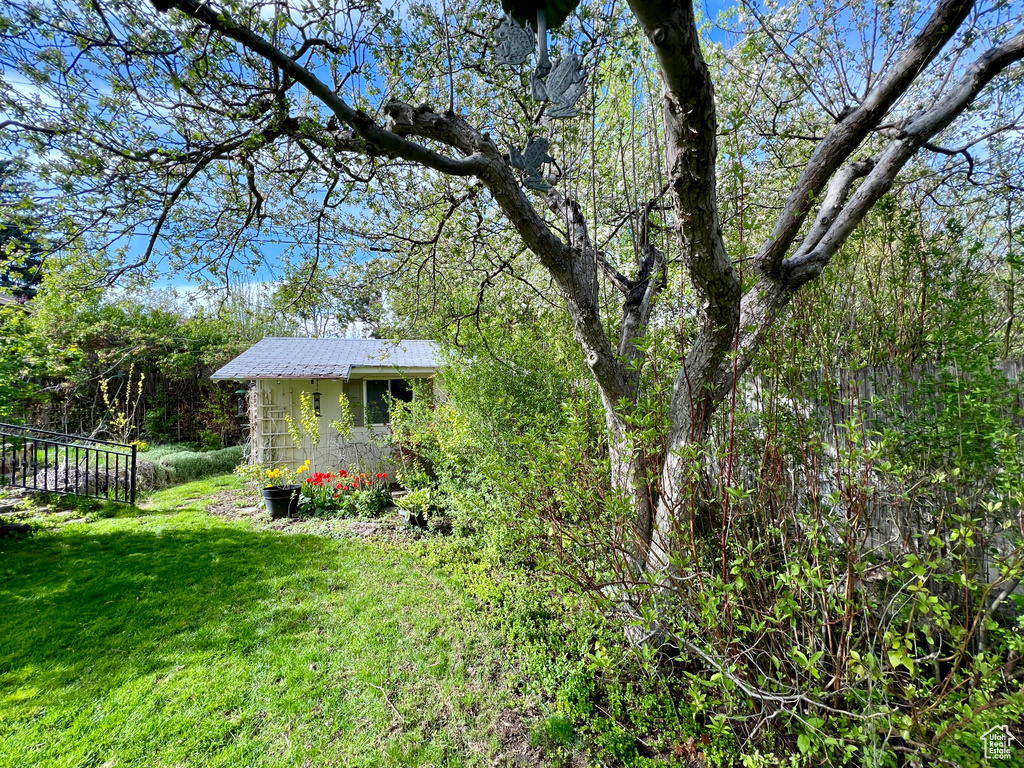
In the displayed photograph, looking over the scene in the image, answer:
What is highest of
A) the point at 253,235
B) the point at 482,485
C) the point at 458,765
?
the point at 253,235

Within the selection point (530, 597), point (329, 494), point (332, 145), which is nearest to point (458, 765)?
point (530, 597)

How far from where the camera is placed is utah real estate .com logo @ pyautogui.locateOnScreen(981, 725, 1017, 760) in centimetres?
106

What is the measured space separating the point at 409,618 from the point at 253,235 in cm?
383

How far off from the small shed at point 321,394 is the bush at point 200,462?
→ 4.42ft

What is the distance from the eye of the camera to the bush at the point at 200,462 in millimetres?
8602

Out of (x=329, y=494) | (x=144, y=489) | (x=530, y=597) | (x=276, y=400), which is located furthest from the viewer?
(x=276, y=400)

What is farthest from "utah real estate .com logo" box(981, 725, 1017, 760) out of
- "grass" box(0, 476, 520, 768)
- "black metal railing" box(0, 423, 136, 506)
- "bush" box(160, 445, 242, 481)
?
"bush" box(160, 445, 242, 481)

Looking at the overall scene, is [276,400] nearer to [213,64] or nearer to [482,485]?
[482,485]

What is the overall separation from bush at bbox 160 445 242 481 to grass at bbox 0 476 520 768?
4138 mm

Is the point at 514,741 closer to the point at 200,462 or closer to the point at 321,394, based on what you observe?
the point at 321,394

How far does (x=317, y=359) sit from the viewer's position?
881 centimetres

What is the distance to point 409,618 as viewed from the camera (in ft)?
10.7

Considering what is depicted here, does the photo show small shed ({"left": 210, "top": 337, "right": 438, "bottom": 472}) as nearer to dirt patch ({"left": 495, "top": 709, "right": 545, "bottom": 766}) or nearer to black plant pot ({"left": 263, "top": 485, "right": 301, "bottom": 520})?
black plant pot ({"left": 263, "top": 485, "right": 301, "bottom": 520})

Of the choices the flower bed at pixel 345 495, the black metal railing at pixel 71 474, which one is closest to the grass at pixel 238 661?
the flower bed at pixel 345 495
